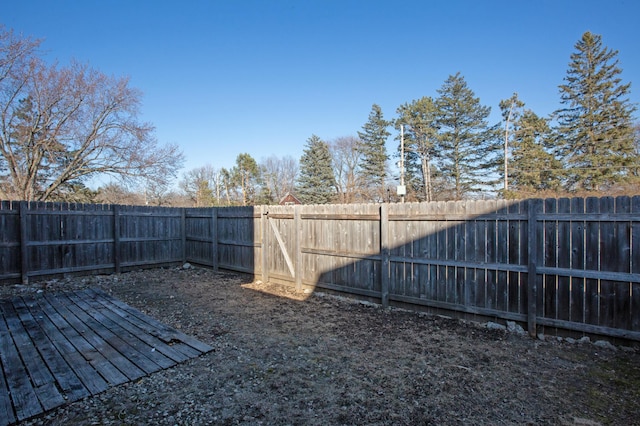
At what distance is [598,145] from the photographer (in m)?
17.8

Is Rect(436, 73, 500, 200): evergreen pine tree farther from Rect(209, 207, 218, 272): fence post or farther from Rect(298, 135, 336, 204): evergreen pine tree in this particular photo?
Rect(209, 207, 218, 272): fence post

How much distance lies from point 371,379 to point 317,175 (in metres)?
26.4

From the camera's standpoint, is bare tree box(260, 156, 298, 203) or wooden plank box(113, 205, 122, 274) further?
bare tree box(260, 156, 298, 203)

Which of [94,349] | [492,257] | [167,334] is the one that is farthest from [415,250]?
[94,349]

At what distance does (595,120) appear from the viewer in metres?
18.2

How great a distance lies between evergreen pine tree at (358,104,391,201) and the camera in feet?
84.0

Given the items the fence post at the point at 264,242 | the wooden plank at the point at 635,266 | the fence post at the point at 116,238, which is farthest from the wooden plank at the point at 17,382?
the wooden plank at the point at 635,266

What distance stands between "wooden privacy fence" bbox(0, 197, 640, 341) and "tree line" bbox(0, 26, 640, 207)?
24.3ft

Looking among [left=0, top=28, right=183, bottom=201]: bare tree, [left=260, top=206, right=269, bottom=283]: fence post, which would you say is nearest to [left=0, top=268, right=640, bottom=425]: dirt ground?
[left=260, top=206, right=269, bottom=283]: fence post

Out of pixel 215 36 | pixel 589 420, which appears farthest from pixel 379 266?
pixel 215 36

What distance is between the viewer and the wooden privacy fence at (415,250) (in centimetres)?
354

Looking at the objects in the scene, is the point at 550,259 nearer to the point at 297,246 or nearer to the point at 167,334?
the point at 297,246

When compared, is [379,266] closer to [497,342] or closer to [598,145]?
[497,342]

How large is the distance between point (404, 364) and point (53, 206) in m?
8.31
